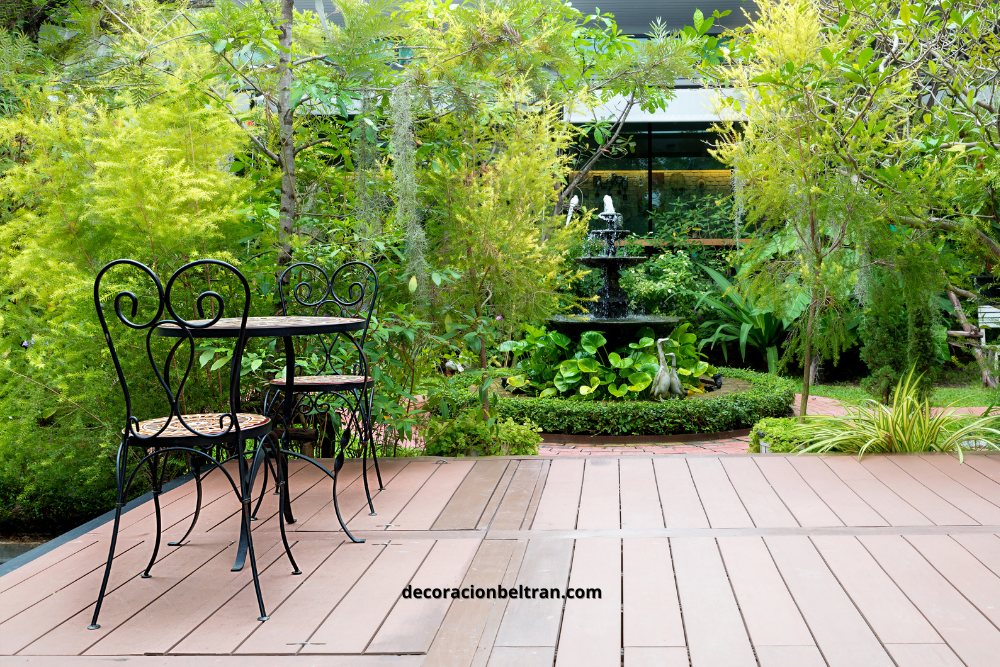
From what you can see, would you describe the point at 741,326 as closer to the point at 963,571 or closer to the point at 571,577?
the point at 963,571

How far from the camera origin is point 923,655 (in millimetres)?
1716

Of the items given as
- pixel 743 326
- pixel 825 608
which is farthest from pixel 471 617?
pixel 743 326

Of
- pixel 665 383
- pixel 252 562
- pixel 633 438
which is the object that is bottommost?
pixel 633 438

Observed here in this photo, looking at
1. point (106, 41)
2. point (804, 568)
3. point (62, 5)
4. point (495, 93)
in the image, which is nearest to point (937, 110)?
point (495, 93)

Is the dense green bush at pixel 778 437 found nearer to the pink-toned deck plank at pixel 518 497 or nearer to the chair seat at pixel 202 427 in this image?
the pink-toned deck plank at pixel 518 497

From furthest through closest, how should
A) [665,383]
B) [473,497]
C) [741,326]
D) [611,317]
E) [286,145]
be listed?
[741,326] < [611,317] < [665,383] < [286,145] < [473,497]

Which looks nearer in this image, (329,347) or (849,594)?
(849,594)

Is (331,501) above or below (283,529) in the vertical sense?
below

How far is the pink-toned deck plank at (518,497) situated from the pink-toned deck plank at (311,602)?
18.7 inches

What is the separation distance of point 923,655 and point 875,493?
1350mm

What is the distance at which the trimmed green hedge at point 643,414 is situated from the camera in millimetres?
5832

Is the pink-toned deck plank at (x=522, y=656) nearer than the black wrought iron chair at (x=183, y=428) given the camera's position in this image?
Yes

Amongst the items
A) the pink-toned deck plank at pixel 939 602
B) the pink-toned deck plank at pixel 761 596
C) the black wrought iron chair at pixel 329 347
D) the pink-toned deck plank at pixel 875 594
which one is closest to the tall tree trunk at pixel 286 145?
the black wrought iron chair at pixel 329 347

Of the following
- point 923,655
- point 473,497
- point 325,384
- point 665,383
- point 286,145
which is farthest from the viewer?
point 665,383
